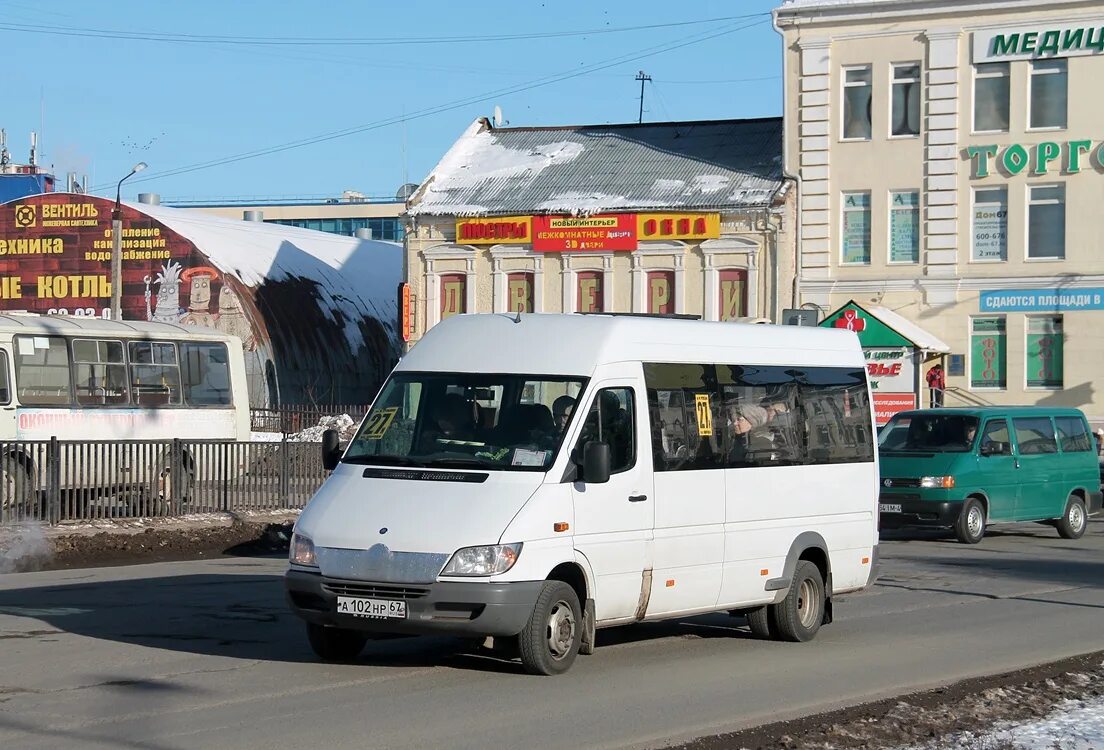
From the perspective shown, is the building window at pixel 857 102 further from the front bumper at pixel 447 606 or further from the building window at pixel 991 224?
the front bumper at pixel 447 606

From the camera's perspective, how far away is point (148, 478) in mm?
21922

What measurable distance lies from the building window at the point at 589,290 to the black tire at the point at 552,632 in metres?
34.6

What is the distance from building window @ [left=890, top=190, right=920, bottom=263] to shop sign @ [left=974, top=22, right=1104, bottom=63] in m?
3.92

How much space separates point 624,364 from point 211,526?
487 inches

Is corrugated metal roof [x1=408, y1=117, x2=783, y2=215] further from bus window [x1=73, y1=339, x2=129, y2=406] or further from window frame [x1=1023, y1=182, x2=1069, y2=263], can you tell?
bus window [x1=73, y1=339, x2=129, y2=406]

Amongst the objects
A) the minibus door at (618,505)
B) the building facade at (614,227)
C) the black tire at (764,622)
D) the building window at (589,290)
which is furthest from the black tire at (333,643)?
the building window at (589,290)

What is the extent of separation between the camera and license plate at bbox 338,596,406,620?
9776mm

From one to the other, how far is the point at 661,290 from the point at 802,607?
31.8 metres

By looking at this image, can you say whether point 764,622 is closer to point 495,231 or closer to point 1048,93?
point 1048,93

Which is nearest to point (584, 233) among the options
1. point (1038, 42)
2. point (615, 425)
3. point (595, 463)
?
point (1038, 42)

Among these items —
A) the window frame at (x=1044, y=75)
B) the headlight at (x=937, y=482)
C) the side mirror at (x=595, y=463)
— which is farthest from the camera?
the window frame at (x=1044, y=75)

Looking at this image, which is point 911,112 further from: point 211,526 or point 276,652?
point 276,652

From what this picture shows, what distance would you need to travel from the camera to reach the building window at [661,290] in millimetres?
44094

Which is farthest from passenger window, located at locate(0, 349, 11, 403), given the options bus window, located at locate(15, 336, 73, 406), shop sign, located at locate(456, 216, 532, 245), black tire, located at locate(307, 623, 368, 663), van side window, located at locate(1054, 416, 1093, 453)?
shop sign, located at locate(456, 216, 532, 245)
